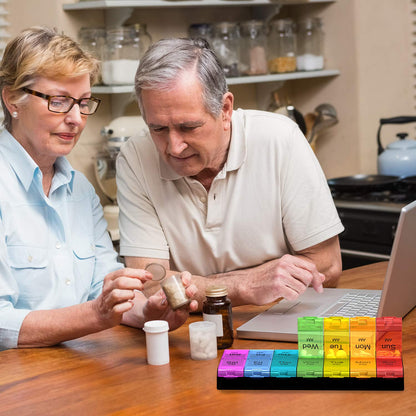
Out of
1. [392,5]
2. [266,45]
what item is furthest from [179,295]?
[392,5]

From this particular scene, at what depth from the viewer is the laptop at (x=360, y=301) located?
4.80ft

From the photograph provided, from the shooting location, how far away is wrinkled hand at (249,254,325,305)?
5.54 ft

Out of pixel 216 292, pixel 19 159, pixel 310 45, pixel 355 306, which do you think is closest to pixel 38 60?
pixel 19 159

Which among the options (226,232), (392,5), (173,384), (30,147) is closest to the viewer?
(173,384)

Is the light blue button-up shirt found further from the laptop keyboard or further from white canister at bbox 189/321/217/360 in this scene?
the laptop keyboard

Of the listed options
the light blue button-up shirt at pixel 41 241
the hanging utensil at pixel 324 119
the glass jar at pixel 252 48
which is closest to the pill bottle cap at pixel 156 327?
the light blue button-up shirt at pixel 41 241

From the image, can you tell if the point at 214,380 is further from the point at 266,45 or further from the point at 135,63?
the point at 266,45

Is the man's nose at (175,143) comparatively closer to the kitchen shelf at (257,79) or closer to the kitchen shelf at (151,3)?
the kitchen shelf at (257,79)

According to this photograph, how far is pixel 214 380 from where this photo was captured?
137cm

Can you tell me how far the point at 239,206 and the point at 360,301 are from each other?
45 cm

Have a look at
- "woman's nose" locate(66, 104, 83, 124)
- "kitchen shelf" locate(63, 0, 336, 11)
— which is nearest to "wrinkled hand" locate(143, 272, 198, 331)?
"woman's nose" locate(66, 104, 83, 124)

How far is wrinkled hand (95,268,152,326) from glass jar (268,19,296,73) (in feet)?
7.42

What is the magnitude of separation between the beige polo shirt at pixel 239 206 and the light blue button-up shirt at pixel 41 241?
144 millimetres

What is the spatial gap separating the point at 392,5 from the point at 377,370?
9.57ft
